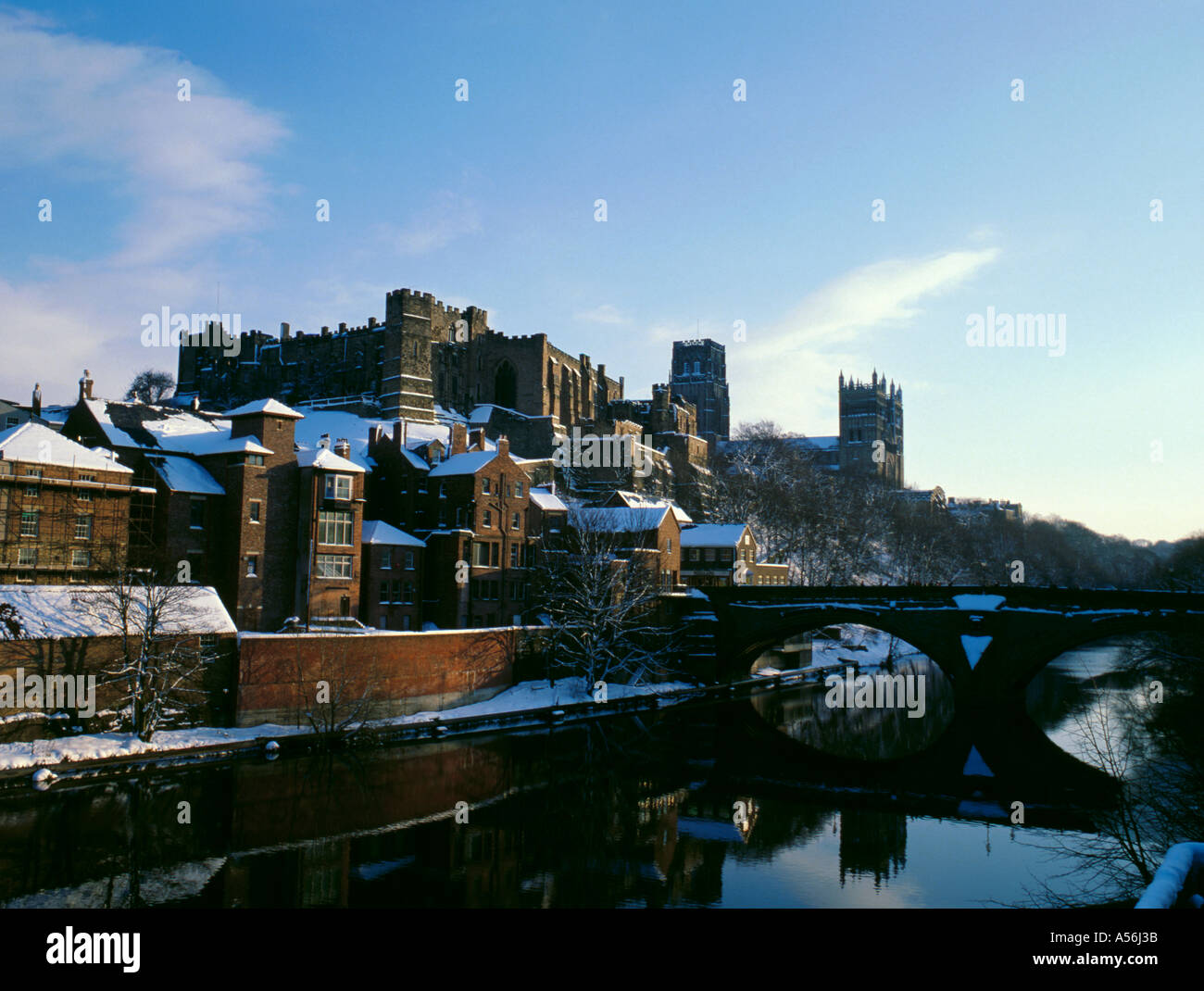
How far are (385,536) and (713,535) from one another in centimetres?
3270

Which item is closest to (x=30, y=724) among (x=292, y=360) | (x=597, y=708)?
(x=597, y=708)

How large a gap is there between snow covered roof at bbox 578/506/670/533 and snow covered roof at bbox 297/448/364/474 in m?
18.0

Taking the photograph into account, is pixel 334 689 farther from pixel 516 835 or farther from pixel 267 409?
pixel 267 409

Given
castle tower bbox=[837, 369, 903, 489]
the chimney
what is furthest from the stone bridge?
castle tower bbox=[837, 369, 903, 489]

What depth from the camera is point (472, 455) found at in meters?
53.7

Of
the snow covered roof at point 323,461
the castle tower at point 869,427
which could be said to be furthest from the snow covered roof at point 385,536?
the castle tower at point 869,427

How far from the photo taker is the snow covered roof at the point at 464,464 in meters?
52.6

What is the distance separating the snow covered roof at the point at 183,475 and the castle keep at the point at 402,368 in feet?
126

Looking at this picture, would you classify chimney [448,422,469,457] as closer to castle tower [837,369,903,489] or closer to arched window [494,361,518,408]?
arched window [494,361,518,408]

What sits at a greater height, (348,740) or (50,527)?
(50,527)

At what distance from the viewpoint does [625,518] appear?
63469 millimetres

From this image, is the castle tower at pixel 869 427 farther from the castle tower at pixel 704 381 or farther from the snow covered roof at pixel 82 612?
the snow covered roof at pixel 82 612

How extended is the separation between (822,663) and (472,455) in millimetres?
36948

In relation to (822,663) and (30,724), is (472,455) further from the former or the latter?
(822,663)
